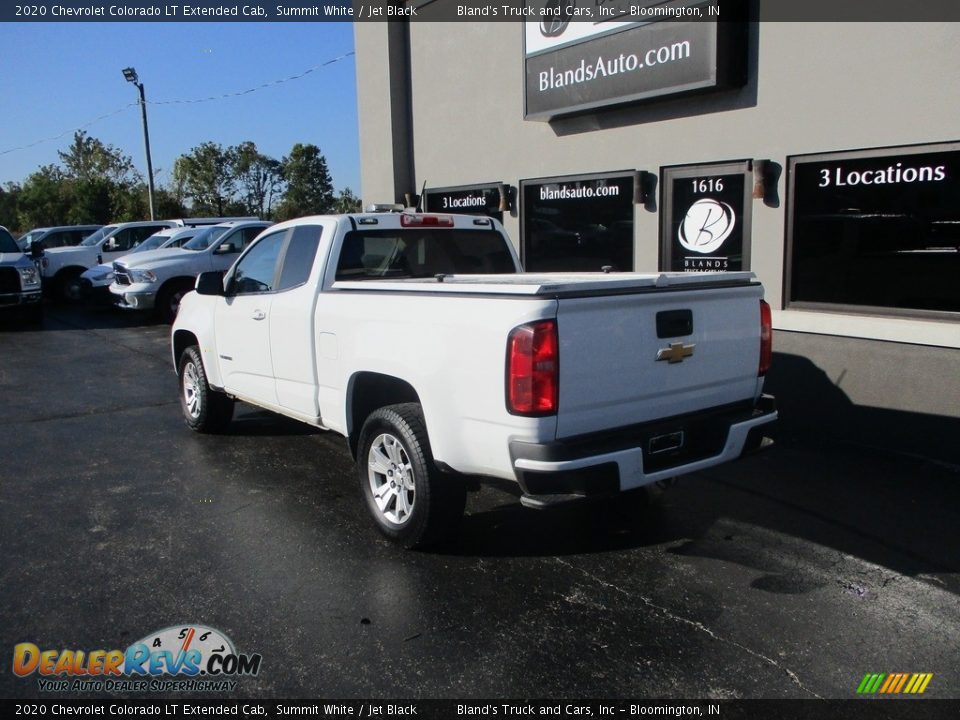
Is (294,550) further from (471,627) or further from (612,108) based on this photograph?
(612,108)

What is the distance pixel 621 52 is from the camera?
8.60 metres

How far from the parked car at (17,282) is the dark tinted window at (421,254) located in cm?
1260

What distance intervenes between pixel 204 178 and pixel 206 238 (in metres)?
48.9

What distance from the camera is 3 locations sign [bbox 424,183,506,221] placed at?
35.6 ft

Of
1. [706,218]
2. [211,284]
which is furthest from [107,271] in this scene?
[706,218]

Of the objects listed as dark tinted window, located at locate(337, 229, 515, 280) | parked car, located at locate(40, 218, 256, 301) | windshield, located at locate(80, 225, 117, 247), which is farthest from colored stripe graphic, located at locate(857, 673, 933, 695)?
windshield, located at locate(80, 225, 117, 247)

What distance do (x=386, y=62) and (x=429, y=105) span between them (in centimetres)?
107

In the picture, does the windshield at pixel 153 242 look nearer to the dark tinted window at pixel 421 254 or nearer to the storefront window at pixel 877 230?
the dark tinted window at pixel 421 254

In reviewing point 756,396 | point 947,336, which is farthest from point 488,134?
point 756,396

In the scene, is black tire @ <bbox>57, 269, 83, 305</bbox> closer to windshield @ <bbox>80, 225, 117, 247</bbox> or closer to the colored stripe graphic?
windshield @ <bbox>80, 225, 117, 247</bbox>

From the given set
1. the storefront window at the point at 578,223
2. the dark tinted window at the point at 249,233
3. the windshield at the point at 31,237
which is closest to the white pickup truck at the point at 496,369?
the storefront window at the point at 578,223

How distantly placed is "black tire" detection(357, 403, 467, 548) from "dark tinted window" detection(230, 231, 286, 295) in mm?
1831

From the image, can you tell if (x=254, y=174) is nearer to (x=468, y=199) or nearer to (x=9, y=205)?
(x=9, y=205)

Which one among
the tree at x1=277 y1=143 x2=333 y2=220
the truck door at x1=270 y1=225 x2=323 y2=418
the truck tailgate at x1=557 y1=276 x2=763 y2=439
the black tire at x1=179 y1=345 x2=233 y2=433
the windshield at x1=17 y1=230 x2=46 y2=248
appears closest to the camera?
the truck tailgate at x1=557 y1=276 x2=763 y2=439
